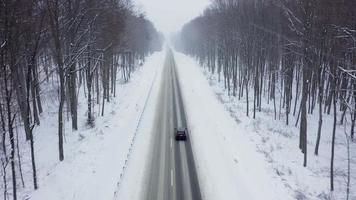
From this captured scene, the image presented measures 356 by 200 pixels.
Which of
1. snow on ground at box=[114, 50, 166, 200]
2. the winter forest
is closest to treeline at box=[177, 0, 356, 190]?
the winter forest

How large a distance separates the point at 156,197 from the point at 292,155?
41.8 ft

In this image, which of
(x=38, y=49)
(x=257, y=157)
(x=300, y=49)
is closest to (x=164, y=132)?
(x=257, y=157)

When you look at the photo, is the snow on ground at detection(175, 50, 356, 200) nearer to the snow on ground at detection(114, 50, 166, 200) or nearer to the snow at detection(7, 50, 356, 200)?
the snow at detection(7, 50, 356, 200)

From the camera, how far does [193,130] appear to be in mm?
31922

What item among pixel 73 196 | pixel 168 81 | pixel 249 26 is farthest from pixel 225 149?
pixel 168 81

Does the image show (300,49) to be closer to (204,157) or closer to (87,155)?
(204,157)

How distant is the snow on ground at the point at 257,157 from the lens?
1991cm

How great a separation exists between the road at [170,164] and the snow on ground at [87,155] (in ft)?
6.17

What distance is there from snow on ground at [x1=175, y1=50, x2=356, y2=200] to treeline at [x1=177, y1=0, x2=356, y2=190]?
1.25 meters

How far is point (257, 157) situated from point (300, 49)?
56.2ft

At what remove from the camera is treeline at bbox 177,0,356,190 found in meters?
24.3

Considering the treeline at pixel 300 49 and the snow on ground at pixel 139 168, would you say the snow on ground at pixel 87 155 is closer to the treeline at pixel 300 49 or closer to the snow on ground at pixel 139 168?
the snow on ground at pixel 139 168

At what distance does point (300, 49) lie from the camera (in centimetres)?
3662

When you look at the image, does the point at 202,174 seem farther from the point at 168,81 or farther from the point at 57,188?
the point at 168,81
